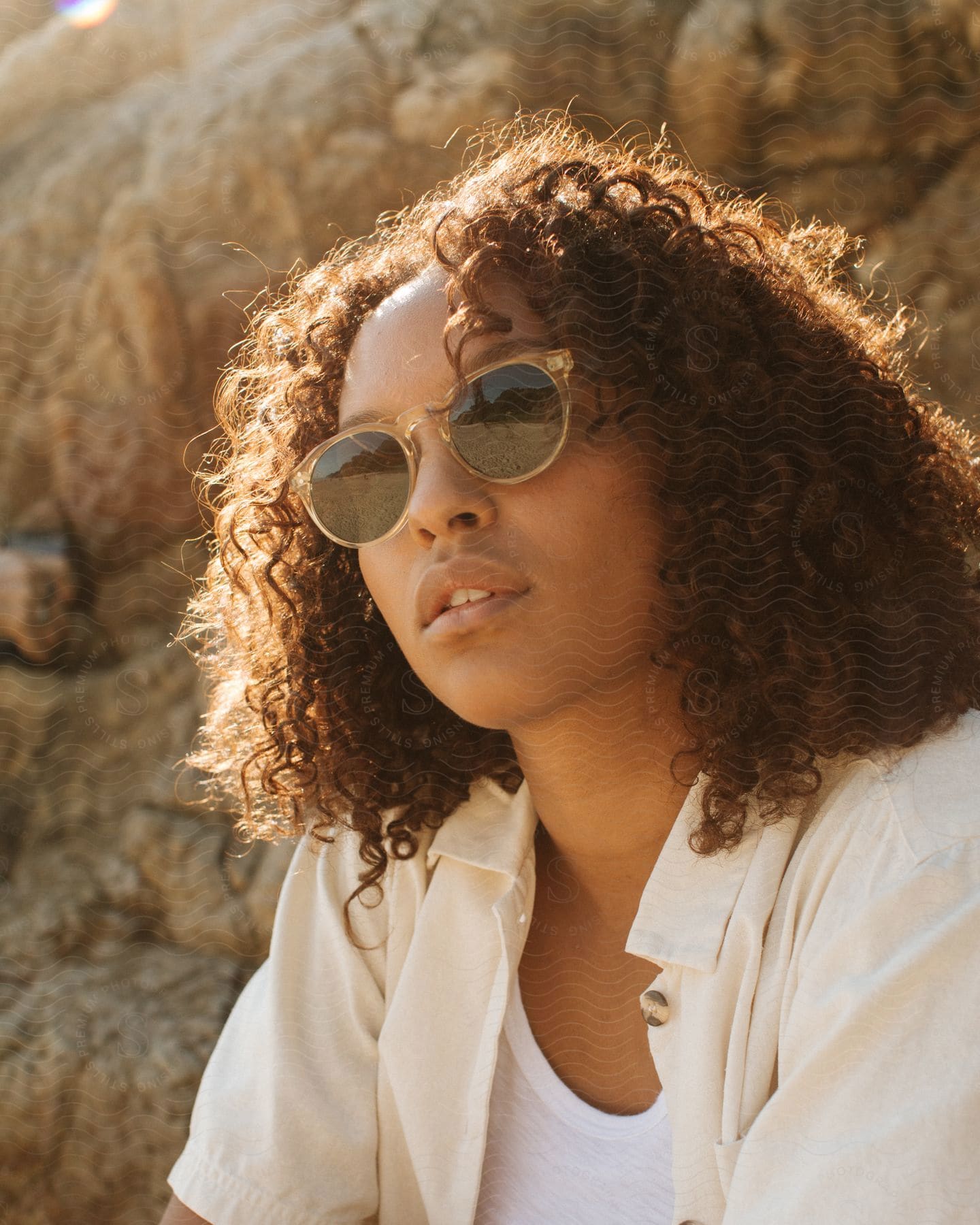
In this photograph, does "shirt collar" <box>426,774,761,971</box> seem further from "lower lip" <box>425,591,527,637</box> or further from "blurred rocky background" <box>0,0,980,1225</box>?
"blurred rocky background" <box>0,0,980,1225</box>

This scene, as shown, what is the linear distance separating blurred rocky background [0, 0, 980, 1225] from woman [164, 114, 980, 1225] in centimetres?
91

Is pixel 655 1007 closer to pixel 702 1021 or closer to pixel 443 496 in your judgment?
pixel 702 1021

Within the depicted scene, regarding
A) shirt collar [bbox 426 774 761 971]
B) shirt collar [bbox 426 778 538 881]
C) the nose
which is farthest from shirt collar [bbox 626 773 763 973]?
the nose

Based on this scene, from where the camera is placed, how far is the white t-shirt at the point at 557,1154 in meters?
1.27

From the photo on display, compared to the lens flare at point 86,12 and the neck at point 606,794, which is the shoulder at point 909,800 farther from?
the lens flare at point 86,12

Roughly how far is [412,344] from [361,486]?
17 centimetres

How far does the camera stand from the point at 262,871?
2.36 m

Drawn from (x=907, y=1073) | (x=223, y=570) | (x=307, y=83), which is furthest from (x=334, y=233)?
(x=907, y=1073)

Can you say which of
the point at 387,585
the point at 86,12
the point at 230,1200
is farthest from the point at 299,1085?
the point at 86,12

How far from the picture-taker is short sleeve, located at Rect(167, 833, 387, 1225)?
144cm

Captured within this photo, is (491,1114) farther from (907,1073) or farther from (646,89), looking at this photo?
(646,89)

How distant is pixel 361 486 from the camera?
1.34 meters

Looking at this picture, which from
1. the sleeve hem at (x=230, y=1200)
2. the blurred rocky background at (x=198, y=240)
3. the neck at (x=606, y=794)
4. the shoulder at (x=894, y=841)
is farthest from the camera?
the blurred rocky background at (x=198, y=240)

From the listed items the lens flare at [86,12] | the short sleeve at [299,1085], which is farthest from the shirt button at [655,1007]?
the lens flare at [86,12]
